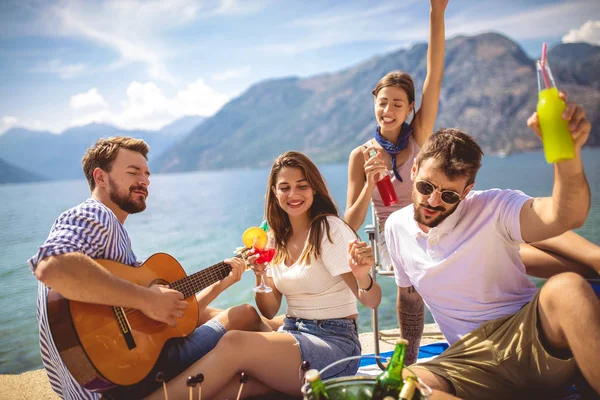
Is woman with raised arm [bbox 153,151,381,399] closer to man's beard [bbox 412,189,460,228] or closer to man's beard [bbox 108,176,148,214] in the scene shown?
man's beard [bbox 412,189,460,228]

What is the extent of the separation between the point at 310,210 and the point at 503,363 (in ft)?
5.13

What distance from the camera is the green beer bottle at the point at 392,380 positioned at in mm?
1549

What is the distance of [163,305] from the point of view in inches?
96.7

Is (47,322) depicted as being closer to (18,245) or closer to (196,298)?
(196,298)

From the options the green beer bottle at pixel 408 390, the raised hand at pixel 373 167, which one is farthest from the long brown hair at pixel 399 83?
the green beer bottle at pixel 408 390

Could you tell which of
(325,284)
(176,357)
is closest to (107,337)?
(176,357)

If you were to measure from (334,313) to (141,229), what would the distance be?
31.3 meters

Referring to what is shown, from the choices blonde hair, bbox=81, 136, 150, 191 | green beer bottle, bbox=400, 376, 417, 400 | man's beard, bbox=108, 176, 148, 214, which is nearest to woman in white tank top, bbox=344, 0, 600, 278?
man's beard, bbox=108, 176, 148, 214

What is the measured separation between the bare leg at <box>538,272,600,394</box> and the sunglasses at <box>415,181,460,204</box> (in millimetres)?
608

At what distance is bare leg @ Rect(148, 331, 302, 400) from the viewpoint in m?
2.45

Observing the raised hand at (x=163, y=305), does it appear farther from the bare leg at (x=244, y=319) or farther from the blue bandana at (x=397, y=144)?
the blue bandana at (x=397, y=144)

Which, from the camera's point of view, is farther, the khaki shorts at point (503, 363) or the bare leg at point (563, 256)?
the bare leg at point (563, 256)

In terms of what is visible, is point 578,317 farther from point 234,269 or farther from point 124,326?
point 124,326

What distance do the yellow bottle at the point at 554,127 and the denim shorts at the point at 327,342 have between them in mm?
1600
